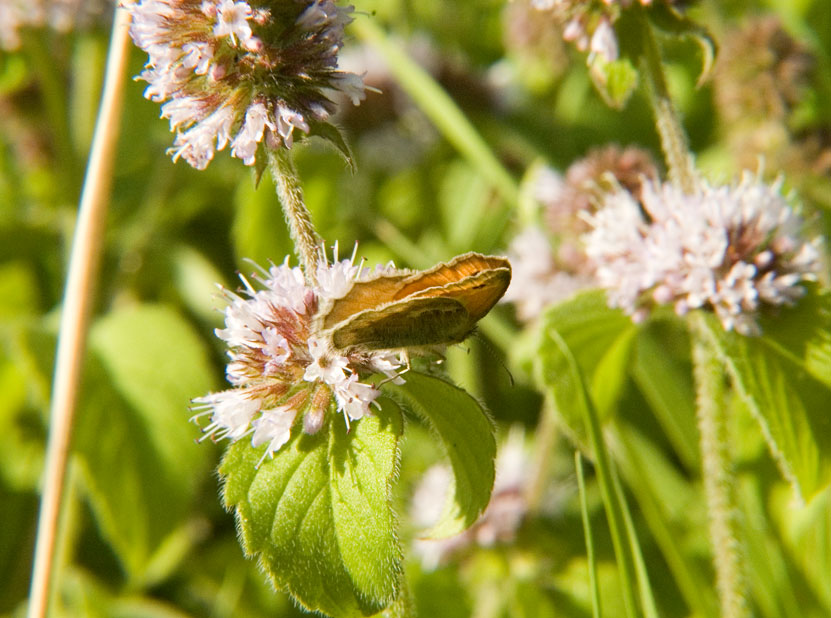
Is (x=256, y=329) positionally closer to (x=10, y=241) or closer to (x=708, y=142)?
(x=10, y=241)

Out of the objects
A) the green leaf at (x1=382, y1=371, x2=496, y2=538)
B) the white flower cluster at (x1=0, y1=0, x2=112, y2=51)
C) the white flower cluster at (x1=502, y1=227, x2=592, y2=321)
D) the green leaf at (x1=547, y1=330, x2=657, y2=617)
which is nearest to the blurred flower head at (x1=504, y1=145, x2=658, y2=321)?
the white flower cluster at (x1=502, y1=227, x2=592, y2=321)

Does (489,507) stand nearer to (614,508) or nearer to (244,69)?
(614,508)

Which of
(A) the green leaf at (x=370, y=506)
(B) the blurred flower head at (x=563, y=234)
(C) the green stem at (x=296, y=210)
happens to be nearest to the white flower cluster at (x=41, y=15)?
(B) the blurred flower head at (x=563, y=234)

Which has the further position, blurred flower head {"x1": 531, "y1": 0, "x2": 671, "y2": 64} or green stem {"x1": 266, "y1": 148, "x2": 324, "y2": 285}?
blurred flower head {"x1": 531, "y1": 0, "x2": 671, "y2": 64}

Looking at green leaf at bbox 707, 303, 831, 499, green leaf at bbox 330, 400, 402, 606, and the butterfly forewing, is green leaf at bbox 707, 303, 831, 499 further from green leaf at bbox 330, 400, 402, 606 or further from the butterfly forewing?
green leaf at bbox 330, 400, 402, 606

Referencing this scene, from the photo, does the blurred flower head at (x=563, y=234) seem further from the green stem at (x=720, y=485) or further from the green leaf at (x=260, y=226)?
the green leaf at (x=260, y=226)

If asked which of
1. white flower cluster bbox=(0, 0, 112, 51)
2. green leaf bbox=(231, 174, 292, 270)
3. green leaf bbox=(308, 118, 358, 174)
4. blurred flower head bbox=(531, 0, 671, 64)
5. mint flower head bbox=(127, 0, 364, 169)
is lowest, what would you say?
green leaf bbox=(308, 118, 358, 174)

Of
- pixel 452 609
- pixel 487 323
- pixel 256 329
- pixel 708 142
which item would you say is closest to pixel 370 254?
pixel 487 323

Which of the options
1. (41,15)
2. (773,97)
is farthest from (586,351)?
(41,15)
